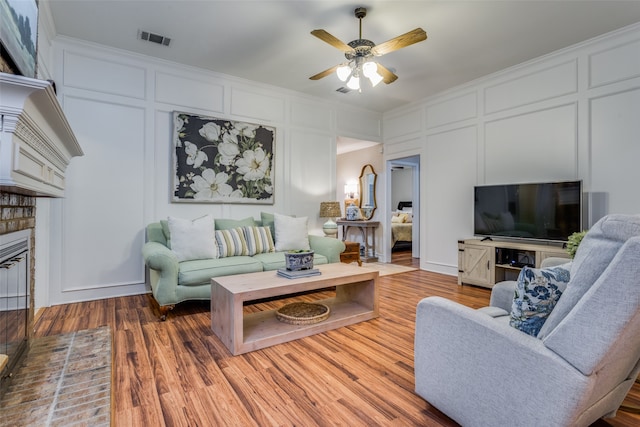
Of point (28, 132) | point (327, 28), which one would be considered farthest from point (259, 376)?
point (327, 28)

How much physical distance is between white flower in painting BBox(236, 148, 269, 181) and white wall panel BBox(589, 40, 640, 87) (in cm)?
389

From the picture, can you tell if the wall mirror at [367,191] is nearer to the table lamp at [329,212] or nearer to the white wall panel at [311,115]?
the white wall panel at [311,115]

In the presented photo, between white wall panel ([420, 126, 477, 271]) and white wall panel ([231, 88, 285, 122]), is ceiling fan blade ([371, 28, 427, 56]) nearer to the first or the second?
white wall panel ([231, 88, 285, 122])

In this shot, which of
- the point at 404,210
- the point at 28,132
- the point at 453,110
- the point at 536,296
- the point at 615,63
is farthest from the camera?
the point at 404,210

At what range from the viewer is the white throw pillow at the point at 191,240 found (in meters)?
3.23

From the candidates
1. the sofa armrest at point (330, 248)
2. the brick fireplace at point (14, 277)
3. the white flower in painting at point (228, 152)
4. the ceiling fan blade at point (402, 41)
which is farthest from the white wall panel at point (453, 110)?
the brick fireplace at point (14, 277)

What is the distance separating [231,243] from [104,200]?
Result: 1470 millimetres

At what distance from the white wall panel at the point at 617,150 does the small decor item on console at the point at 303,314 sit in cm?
315

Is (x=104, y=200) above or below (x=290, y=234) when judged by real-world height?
above

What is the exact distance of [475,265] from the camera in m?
4.04

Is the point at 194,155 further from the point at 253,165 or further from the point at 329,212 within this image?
the point at 329,212

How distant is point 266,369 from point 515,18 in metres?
3.62

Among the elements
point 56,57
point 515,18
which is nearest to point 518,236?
point 515,18

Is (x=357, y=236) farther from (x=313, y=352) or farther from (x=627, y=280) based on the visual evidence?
(x=627, y=280)
